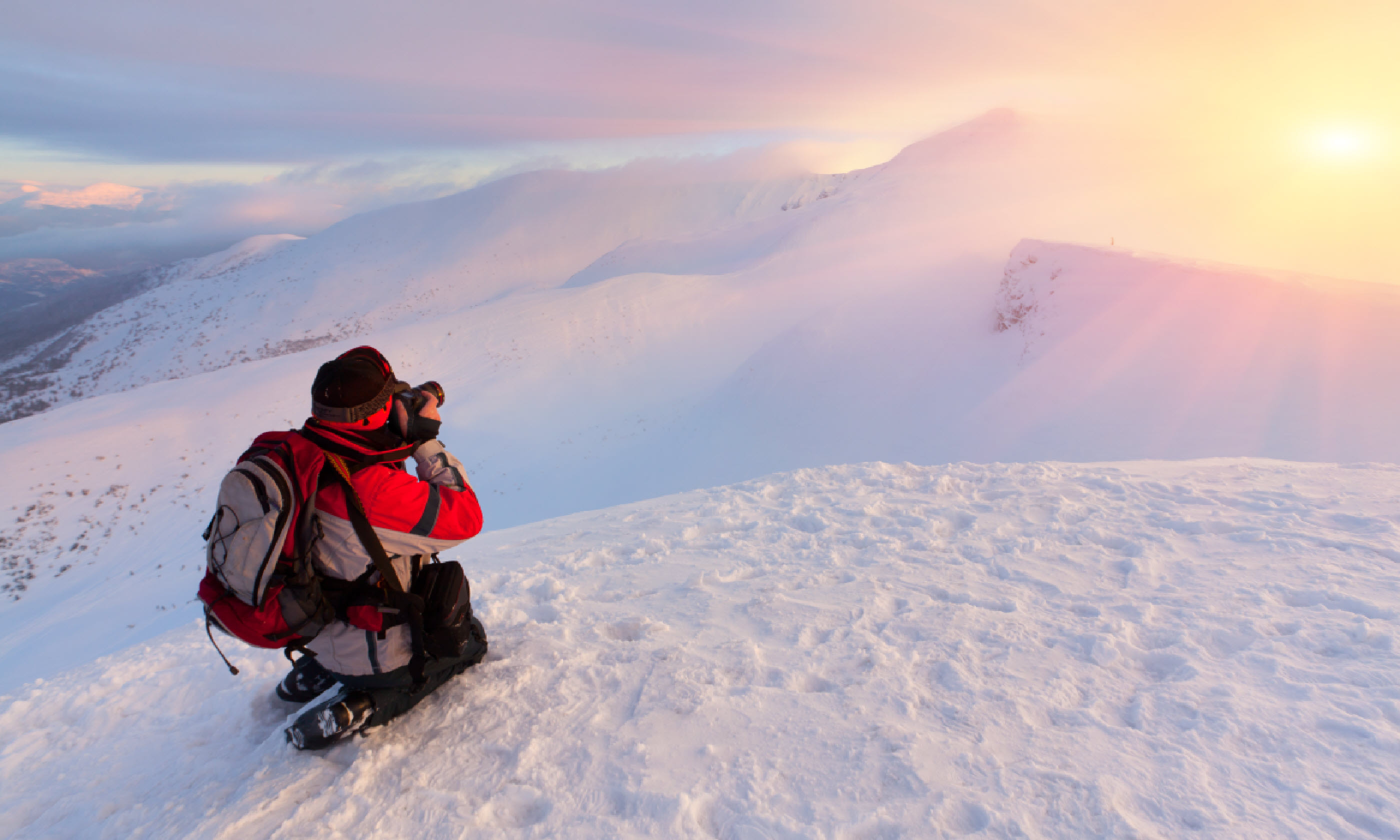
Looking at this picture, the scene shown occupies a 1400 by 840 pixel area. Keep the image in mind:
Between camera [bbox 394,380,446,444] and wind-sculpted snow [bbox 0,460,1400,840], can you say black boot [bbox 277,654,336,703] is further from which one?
camera [bbox 394,380,446,444]

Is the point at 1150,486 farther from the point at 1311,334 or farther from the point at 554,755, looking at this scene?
the point at 1311,334

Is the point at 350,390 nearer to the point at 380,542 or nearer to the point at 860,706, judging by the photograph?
the point at 380,542

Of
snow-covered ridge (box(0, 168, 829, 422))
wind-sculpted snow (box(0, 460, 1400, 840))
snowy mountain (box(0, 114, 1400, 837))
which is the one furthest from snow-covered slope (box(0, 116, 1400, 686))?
snow-covered ridge (box(0, 168, 829, 422))

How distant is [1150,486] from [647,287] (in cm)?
2680

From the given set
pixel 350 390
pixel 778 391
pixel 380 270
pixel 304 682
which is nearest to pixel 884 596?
pixel 350 390

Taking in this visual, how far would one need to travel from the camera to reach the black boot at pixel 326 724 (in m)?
3.33

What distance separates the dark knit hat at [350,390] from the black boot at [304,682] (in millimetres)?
1863

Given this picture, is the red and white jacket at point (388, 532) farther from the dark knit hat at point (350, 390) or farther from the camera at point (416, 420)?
the dark knit hat at point (350, 390)

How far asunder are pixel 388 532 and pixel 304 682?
1.63 m

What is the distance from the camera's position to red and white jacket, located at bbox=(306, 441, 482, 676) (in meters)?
3.08

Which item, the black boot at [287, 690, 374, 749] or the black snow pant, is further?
the black snow pant

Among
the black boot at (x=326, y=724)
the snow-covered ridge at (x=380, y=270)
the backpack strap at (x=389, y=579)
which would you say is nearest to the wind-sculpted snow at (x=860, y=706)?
the black boot at (x=326, y=724)

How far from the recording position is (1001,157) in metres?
39.7

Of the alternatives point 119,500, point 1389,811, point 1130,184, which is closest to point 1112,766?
point 1389,811
